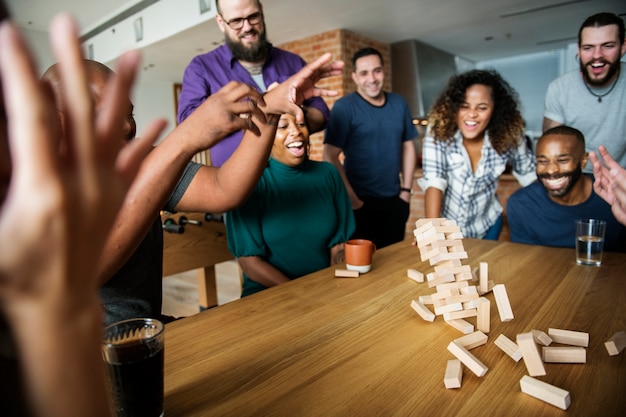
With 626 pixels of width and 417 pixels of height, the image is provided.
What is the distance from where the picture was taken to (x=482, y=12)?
4906mm

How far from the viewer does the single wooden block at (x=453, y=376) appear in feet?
2.14

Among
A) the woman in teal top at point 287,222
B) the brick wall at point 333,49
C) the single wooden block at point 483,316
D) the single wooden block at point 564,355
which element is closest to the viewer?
the single wooden block at point 564,355

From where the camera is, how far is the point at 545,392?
2.00ft

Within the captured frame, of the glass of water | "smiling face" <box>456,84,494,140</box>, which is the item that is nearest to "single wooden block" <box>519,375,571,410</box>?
the glass of water

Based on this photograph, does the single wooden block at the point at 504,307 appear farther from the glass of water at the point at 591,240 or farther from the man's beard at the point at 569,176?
the man's beard at the point at 569,176

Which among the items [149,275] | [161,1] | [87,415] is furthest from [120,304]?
[161,1]

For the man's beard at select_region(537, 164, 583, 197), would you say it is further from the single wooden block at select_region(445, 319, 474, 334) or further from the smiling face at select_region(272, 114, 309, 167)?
the single wooden block at select_region(445, 319, 474, 334)

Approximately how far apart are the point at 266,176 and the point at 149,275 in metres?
0.70

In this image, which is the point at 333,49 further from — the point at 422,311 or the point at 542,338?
the point at 542,338

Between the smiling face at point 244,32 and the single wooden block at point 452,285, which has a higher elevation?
the smiling face at point 244,32

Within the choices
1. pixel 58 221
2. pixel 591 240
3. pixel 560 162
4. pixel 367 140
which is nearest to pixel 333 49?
pixel 367 140

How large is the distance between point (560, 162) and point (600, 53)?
797 millimetres

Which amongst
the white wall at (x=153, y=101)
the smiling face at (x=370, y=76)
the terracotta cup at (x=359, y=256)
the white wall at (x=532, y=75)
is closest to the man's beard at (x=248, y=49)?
the smiling face at (x=370, y=76)

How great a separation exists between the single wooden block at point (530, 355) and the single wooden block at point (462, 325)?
0.56ft
